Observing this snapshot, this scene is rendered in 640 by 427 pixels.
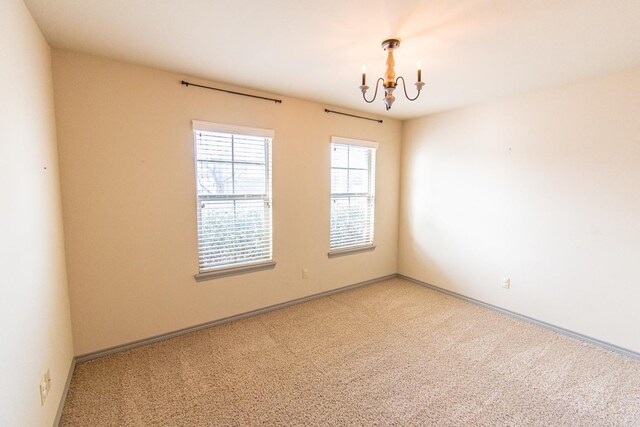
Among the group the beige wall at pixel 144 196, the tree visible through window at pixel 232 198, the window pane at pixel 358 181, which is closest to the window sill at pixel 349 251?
the beige wall at pixel 144 196

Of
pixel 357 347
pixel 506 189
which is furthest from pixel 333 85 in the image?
pixel 357 347

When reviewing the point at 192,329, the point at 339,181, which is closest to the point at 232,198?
the point at 192,329

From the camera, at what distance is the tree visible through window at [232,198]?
290 centimetres

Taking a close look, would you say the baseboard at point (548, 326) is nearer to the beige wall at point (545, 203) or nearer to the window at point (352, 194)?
the beige wall at point (545, 203)

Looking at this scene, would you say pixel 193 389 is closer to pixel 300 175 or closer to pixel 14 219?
pixel 14 219

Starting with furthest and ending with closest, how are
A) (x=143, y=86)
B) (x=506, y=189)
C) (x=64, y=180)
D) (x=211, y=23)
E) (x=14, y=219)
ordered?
(x=506, y=189)
(x=143, y=86)
(x=64, y=180)
(x=211, y=23)
(x=14, y=219)

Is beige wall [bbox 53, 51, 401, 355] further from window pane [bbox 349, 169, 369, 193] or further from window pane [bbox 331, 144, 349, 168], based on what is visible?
window pane [bbox 349, 169, 369, 193]

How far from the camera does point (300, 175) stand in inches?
138

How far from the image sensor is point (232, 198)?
3.04 metres

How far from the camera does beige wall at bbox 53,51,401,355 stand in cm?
232

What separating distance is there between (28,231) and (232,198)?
1628mm

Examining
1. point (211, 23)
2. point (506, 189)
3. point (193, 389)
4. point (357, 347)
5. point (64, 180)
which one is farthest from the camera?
point (506, 189)

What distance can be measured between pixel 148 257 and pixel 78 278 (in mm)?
501

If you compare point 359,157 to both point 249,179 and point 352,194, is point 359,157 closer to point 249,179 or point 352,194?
point 352,194
